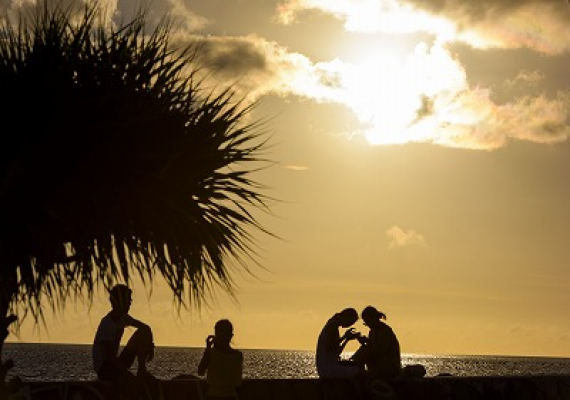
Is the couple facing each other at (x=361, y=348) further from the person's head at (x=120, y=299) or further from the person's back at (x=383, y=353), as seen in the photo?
the person's head at (x=120, y=299)

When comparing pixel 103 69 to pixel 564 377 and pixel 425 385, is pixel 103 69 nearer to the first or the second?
pixel 425 385

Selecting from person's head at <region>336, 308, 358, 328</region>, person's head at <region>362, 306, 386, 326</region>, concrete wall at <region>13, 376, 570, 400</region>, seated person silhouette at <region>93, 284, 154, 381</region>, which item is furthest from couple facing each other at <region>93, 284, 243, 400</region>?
person's head at <region>362, 306, 386, 326</region>

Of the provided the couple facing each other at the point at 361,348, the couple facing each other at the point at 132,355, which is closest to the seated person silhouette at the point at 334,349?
the couple facing each other at the point at 361,348

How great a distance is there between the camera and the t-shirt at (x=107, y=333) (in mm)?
12148

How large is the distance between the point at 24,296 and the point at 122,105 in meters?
3.22

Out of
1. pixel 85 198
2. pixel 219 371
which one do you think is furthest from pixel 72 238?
pixel 219 371

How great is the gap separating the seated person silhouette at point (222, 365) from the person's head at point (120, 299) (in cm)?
129

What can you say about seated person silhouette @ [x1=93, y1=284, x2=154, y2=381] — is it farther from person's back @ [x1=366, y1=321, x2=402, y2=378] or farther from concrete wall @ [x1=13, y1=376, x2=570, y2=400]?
person's back @ [x1=366, y1=321, x2=402, y2=378]

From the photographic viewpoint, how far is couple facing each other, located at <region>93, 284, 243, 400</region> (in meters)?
11.5

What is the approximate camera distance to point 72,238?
48.0 ft

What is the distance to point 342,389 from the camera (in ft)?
46.8

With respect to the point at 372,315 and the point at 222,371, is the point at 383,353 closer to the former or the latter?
the point at 372,315

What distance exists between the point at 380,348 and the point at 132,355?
4.12 m

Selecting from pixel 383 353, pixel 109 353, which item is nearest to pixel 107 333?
pixel 109 353
